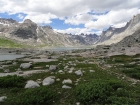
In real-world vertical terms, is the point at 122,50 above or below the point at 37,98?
above

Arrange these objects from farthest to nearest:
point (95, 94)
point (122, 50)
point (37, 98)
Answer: point (122, 50)
point (95, 94)
point (37, 98)

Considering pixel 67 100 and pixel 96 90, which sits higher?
pixel 96 90

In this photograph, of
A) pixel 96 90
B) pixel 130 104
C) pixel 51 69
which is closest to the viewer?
pixel 130 104

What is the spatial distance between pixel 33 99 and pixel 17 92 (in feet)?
14.6

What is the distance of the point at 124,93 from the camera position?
16.0m

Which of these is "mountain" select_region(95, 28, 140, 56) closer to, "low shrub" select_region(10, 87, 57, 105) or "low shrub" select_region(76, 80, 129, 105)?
"low shrub" select_region(76, 80, 129, 105)

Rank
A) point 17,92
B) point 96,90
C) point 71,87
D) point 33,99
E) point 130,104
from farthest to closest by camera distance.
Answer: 1. point 71,87
2. point 17,92
3. point 96,90
4. point 33,99
5. point 130,104

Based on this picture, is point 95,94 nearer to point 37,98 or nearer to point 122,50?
point 37,98

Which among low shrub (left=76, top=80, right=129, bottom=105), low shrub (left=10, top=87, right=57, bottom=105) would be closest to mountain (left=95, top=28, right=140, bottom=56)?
low shrub (left=76, top=80, right=129, bottom=105)

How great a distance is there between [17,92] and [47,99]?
4.44 meters

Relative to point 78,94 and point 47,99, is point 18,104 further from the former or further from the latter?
point 78,94

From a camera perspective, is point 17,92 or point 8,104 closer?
point 8,104

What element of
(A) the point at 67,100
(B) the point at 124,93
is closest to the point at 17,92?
(A) the point at 67,100

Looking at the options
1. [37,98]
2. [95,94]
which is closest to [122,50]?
[95,94]
